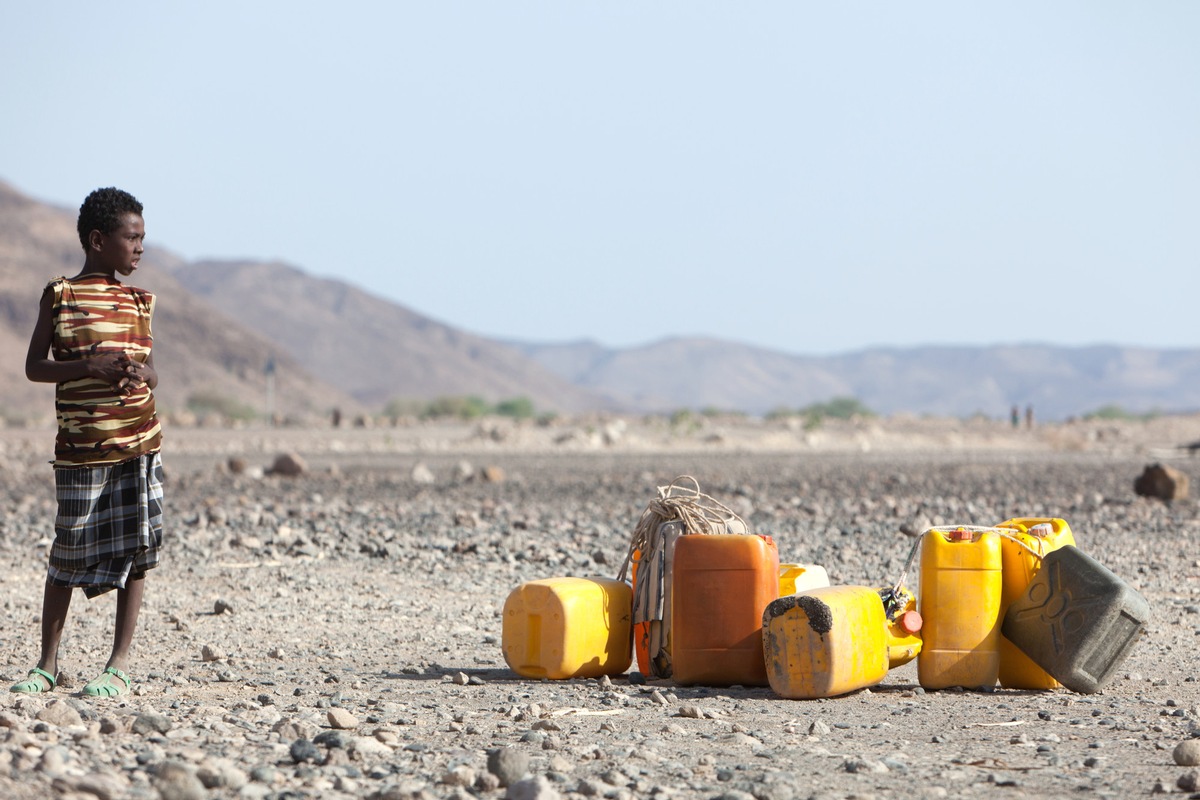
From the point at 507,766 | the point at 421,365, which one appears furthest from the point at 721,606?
the point at 421,365

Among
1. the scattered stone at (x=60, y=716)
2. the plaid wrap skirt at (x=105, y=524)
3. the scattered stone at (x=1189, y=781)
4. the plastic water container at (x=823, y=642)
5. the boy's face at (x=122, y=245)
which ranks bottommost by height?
the scattered stone at (x=60, y=716)

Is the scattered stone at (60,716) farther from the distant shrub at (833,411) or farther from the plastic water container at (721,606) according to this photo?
the distant shrub at (833,411)

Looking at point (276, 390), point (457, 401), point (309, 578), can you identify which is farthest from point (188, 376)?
point (309, 578)

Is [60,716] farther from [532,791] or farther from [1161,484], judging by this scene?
[1161,484]

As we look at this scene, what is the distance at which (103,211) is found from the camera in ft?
18.7

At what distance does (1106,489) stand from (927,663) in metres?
14.6

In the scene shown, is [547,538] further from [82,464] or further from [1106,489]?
[1106,489]

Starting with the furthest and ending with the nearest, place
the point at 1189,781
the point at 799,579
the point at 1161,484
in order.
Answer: the point at 1161,484 → the point at 799,579 → the point at 1189,781

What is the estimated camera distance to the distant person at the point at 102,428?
563 cm

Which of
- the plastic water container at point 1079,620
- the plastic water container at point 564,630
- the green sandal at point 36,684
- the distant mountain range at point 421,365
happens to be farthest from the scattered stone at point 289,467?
the distant mountain range at point 421,365

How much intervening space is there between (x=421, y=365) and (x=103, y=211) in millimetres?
116155

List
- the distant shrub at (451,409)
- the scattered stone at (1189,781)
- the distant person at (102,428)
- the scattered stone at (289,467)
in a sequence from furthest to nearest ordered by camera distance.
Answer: the distant shrub at (451,409), the scattered stone at (289,467), the distant person at (102,428), the scattered stone at (1189,781)

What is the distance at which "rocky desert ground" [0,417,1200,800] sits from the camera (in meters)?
4.54

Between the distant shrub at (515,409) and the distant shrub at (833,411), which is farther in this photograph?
the distant shrub at (515,409)
